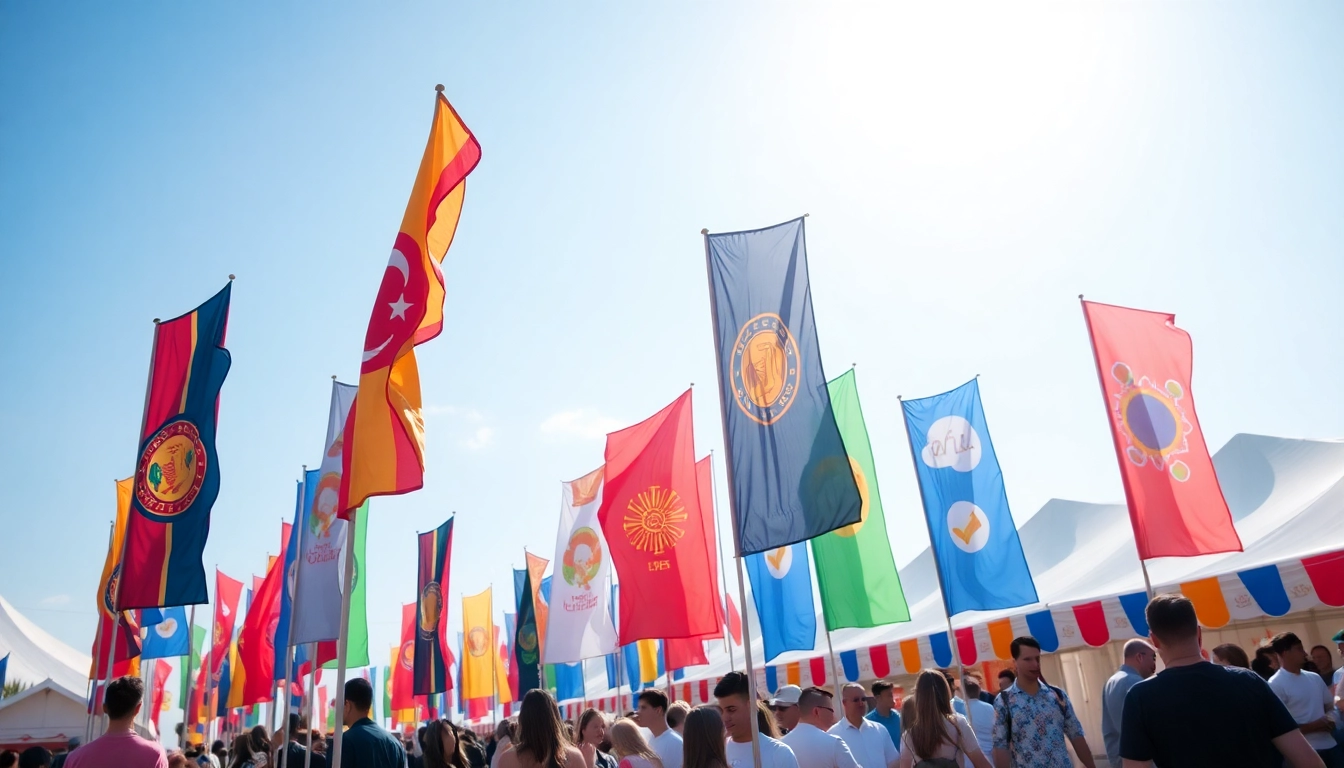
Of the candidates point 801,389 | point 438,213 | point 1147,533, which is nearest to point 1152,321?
point 1147,533

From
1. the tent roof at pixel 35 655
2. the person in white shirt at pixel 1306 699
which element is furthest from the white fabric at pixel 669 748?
the tent roof at pixel 35 655

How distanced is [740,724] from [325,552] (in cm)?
925

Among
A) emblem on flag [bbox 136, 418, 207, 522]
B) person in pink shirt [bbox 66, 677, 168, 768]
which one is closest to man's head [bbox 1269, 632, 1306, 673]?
person in pink shirt [bbox 66, 677, 168, 768]

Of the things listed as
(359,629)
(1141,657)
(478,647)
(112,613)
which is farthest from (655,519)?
(478,647)

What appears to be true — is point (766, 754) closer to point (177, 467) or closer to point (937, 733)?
point (937, 733)

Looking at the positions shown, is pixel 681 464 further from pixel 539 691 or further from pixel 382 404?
pixel 539 691

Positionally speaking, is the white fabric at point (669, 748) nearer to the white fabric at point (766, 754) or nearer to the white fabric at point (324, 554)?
the white fabric at point (766, 754)

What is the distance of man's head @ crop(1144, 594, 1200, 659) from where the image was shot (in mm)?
3477

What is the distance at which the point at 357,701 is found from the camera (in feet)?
19.8

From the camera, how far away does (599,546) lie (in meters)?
14.2

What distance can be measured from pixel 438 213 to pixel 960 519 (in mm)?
8295

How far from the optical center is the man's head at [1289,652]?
7484 millimetres

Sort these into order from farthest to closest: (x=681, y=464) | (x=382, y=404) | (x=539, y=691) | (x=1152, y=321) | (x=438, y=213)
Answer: (x=681, y=464)
(x=1152, y=321)
(x=438, y=213)
(x=382, y=404)
(x=539, y=691)

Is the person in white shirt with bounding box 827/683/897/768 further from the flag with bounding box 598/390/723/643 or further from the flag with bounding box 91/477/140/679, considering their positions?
the flag with bounding box 91/477/140/679
